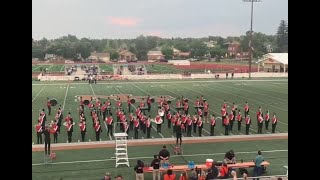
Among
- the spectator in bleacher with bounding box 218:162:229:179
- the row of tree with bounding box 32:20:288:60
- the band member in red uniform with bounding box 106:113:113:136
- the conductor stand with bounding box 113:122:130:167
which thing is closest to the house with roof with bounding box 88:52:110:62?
the row of tree with bounding box 32:20:288:60

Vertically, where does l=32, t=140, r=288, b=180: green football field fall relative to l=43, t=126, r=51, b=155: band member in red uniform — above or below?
below

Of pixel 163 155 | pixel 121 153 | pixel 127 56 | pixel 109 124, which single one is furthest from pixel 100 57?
pixel 163 155

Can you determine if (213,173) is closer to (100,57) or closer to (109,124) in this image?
(109,124)

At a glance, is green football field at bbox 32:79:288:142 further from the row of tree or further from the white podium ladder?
the row of tree

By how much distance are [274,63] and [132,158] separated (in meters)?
30.1

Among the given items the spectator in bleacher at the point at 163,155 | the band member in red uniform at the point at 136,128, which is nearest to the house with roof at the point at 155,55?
the band member in red uniform at the point at 136,128

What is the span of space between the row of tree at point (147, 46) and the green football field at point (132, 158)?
108ft

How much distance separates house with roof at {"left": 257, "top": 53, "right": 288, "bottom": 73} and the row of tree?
5.01 metres

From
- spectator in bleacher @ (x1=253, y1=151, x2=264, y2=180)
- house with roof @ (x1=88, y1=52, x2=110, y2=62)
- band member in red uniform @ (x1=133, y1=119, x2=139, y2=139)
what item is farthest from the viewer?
house with roof @ (x1=88, y1=52, x2=110, y2=62)

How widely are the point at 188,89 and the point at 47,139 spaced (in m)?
15.6

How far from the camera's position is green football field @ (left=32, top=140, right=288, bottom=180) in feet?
26.6

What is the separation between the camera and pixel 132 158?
9.25 m
